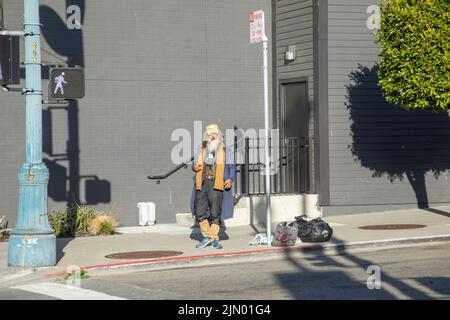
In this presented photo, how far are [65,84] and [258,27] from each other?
339cm

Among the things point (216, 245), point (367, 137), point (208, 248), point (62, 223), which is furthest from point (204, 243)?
point (367, 137)

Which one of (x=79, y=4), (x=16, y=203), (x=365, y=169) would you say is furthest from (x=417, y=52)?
(x=16, y=203)

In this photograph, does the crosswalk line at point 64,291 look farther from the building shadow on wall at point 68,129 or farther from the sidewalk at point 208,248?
the building shadow on wall at point 68,129

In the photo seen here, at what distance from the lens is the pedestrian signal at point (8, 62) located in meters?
13.2

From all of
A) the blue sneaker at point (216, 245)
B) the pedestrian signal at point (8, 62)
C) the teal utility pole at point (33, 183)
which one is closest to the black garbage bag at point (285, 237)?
the blue sneaker at point (216, 245)

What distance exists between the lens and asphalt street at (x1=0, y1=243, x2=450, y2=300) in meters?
10.8

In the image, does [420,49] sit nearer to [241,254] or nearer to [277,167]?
[277,167]

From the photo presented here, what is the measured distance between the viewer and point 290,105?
20.7m

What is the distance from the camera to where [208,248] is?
15000mm

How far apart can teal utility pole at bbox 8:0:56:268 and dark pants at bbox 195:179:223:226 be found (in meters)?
2.64

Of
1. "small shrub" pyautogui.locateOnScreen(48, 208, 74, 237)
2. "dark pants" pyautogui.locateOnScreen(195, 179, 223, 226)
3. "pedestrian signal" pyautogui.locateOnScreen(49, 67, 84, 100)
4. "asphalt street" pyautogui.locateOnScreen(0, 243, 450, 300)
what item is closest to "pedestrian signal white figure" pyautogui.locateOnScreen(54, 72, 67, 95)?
"pedestrian signal" pyautogui.locateOnScreen(49, 67, 84, 100)

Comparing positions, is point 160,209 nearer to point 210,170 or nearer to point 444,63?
point 210,170

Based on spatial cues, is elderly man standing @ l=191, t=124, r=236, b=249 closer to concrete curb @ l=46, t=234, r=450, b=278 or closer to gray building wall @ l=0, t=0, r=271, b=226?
concrete curb @ l=46, t=234, r=450, b=278

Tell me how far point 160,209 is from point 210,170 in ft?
16.2
